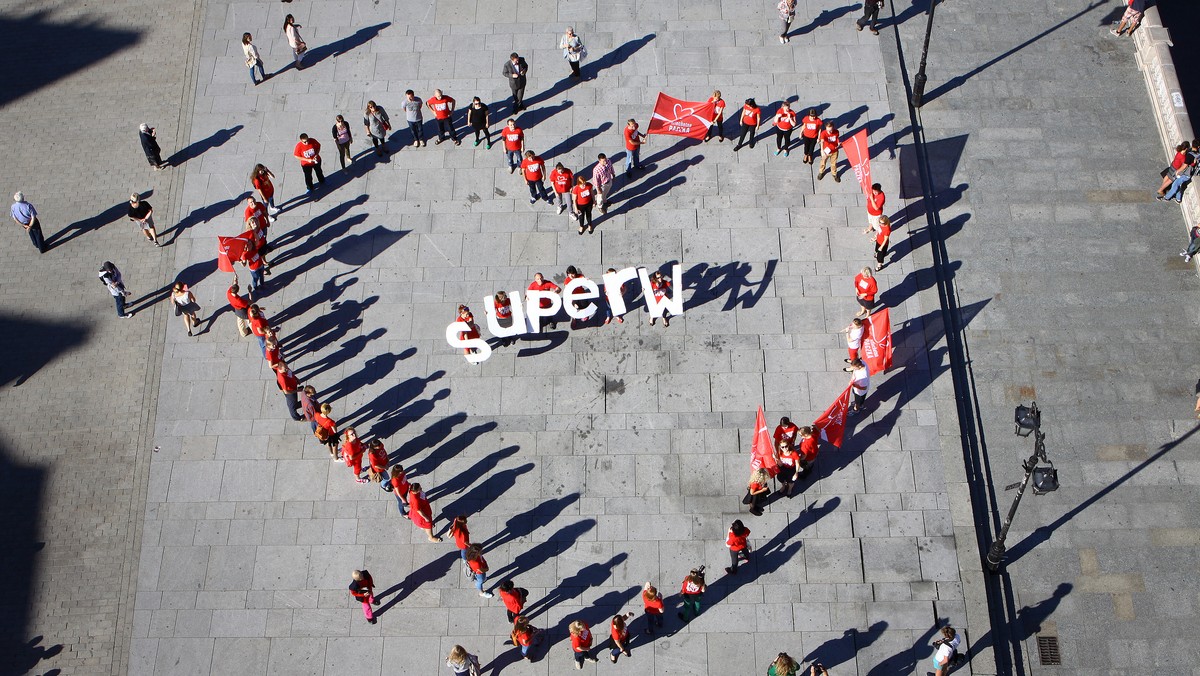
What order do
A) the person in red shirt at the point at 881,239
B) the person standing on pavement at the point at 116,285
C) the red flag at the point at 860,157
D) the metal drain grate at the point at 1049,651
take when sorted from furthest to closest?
the red flag at the point at 860,157
the person standing on pavement at the point at 116,285
the person in red shirt at the point at 881,239
the metal drain grate at the point at 1049,651

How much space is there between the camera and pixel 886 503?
2089cm

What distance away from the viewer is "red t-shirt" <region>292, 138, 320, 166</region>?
24359 millimetres

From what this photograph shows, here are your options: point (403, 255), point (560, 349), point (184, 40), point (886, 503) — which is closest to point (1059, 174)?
point (886, 503)

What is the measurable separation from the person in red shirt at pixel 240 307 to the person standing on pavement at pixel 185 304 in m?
0.81

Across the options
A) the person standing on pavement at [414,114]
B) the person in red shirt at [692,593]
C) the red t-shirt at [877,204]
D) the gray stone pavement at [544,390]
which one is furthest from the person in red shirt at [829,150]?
the person in red shirt at [692,593]

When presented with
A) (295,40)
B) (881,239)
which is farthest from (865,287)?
(295,40)

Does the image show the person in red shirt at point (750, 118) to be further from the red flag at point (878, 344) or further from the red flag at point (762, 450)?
the red flag at point (762, 450)

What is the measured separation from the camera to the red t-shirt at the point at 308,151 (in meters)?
24.4

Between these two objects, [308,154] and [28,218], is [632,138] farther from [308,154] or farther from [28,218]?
[28,218]

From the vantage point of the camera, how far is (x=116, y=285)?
76.3ft

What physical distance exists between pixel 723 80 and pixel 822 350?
8.34 m

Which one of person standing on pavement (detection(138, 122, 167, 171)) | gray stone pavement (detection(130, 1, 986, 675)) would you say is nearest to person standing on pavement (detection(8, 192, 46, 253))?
person standing on pavement (detection(138, 122, 167, 171))

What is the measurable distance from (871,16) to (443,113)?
1164 cm

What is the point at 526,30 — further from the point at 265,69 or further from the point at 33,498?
the point at 33,498
